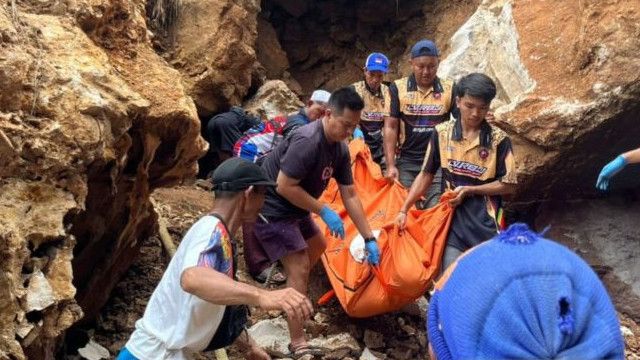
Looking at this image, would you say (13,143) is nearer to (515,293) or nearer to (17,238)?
(17,238)

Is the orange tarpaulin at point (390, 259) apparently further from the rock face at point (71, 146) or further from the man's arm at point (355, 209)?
the rock face at point (71, 146)

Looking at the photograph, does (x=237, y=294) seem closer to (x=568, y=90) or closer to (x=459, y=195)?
(x=459, y=195)

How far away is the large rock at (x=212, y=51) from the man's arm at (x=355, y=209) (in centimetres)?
388

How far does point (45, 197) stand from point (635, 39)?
4.44 meters

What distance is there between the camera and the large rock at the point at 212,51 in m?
7.57

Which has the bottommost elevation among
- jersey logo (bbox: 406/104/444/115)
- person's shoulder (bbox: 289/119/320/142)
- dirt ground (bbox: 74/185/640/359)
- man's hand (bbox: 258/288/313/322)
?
dirt ground (bbox: 74/185/640/359)

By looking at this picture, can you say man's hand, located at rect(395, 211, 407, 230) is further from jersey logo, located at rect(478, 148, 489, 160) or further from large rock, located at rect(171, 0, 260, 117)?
large rock, located at rect(171, 0, 260, 117)

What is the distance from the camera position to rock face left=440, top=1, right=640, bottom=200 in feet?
17.0

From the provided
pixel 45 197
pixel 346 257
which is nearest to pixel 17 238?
pixel 45 197

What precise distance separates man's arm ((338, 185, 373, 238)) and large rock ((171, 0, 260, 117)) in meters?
3.88

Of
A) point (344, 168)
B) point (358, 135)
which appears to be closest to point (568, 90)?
point (358, 135)

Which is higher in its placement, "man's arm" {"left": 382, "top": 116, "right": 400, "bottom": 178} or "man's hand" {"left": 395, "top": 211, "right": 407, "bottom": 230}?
"man's arm" {"left": 382, "top": 116, "right": 400, "bottom": 178}

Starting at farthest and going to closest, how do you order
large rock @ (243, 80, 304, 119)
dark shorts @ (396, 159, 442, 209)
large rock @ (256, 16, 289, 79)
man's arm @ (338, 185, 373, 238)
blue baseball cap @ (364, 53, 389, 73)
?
large rock @ (256, 16, 289, 79)
large rock @ (243, 80, 304, 119)
blue baseball cap @ (364, 53, 389, 73)
dark shorts @ (396, 159, 442, 209)
man's arm @ (338, 185, 373, 238)

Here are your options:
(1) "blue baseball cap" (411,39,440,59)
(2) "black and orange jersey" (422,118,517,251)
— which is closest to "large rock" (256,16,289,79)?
(1) "blue baseball cap" (411,39,440,59)
